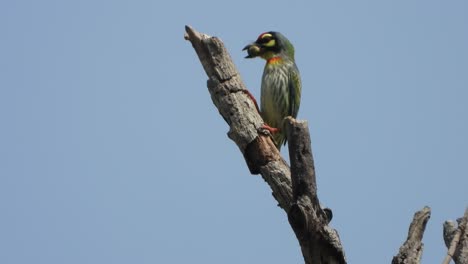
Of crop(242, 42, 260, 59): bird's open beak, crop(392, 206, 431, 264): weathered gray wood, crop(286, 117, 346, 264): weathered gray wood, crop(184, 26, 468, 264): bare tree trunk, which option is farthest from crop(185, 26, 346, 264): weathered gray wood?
crop(242, 42, 260, 59): bird's open beak

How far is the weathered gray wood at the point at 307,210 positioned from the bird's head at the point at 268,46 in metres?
3.91

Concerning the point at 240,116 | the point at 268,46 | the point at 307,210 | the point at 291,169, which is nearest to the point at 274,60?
the point at 268,46

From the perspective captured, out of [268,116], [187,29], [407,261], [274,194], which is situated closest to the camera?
[407,261]

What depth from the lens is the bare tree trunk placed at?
5883 millimetres

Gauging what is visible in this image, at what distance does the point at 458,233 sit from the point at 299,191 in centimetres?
148

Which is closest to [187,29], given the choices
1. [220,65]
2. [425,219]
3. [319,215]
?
[220,65]

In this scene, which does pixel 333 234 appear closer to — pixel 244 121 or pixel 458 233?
pixel 458 233

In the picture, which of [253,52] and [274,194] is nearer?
[274,194]

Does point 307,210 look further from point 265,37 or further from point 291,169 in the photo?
point 265,37

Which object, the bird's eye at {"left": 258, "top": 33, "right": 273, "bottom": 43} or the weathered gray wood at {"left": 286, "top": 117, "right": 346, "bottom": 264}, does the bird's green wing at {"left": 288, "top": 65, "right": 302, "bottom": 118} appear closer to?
the bird's eye at {"left": 258, "top": 33, "right": 273, "bottom": 43}

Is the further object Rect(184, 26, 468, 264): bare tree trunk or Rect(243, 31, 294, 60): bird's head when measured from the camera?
Rect(243, 31, 294, 60): bird's head

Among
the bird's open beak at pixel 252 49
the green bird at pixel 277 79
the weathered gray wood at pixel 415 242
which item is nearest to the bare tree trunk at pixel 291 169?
the weathered gray wood at pixel 415 242

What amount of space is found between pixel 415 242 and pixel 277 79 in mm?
4205

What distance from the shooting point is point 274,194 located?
22.7 ft
